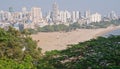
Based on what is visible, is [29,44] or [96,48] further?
[29,44]

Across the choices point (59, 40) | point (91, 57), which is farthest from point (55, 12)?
point (91, 57)

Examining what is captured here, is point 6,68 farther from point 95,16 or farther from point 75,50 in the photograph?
point 95,16

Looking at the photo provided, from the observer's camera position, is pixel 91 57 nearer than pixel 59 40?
Yes

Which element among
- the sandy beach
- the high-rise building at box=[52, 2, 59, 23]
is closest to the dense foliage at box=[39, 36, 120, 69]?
the sandy beach

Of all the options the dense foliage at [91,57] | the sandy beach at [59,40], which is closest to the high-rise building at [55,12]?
the sandy beach at [59,40]

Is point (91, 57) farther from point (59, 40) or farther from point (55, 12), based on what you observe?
point (55, 12)

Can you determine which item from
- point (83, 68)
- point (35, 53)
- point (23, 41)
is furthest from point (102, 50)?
point (23, 41)

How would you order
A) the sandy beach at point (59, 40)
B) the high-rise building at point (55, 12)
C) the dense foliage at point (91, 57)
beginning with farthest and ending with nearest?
the high-rise building at point (55, 12) < the sandy beach at point (59, 40) < the dense foliage at point (91, 57)

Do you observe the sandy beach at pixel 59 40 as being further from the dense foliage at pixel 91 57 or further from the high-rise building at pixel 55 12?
the high-rise building at pixel 55 12

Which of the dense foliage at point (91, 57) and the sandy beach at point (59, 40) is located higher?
the dense foliage at point (91, 57)
